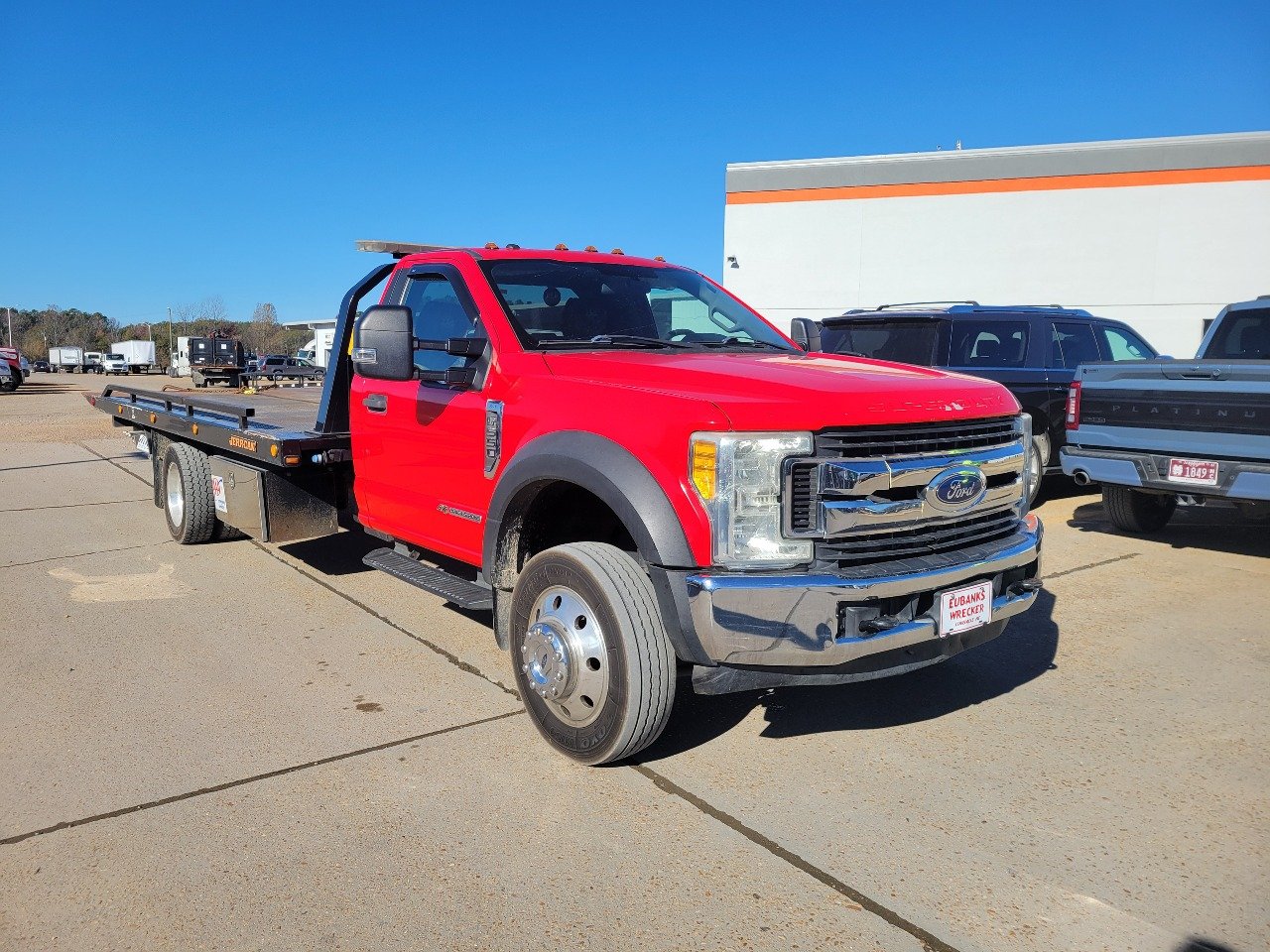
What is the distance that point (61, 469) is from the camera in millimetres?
12055

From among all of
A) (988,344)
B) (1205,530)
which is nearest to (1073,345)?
(988,344)

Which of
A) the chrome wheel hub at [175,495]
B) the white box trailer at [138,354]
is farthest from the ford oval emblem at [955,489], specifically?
the white box trailer at [138,354]

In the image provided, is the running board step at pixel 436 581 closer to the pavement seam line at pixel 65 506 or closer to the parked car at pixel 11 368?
the pavement seam line at pixel 65 506

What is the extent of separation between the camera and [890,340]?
8.91 meters

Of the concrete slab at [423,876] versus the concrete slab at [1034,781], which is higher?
the concrete slab at [423,876]

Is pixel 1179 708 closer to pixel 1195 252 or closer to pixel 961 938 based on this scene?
pixel 961 938

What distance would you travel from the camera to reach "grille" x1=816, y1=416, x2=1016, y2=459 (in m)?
3.16

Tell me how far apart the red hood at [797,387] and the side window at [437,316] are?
71 cm

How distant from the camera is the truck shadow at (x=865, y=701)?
3980mm

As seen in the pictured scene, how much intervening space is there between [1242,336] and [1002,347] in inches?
75.2

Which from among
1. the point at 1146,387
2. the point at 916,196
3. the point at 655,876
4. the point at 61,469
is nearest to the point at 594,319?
the point at 655,876

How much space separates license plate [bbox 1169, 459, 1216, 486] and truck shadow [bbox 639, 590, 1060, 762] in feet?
7.29

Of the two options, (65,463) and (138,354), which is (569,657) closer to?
(65,463)

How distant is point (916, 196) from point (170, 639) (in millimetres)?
22546
